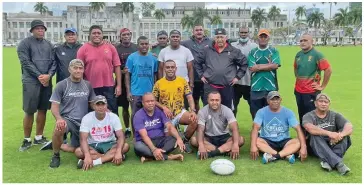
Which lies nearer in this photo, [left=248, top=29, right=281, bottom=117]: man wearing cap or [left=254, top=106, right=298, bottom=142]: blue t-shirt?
[left=254, top=106, right=298, bottom=142]: blue t-shirt

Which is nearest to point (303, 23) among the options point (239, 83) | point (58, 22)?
point (58, 22)

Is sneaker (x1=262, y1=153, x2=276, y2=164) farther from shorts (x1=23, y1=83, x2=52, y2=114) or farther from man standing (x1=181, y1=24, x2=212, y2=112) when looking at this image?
shorts (x1=23, y1=83, x2=52, y2=114)

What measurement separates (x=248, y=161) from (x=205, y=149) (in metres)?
0.67

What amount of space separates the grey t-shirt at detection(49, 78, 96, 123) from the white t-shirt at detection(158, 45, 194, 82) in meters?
1.65

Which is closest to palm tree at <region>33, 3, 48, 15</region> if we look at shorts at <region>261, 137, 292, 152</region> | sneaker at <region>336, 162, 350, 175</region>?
shorts at <region>261, 137, 292, 152</region>

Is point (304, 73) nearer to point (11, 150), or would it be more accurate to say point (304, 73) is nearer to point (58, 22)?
point (11, 150)

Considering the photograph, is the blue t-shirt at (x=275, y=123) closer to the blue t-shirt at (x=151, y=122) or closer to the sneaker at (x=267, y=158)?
the sneaker at (x=267, y=158)

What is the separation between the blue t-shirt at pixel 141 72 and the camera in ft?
22.8

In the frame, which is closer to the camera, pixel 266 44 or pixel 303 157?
pixel 303 157

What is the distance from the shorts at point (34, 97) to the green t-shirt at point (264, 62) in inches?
138

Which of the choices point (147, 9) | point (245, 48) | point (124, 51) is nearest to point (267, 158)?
point (245, 48)

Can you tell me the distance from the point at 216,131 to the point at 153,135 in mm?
993

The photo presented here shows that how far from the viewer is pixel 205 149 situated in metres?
6.09

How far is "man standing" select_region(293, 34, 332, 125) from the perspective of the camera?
20.9ft
